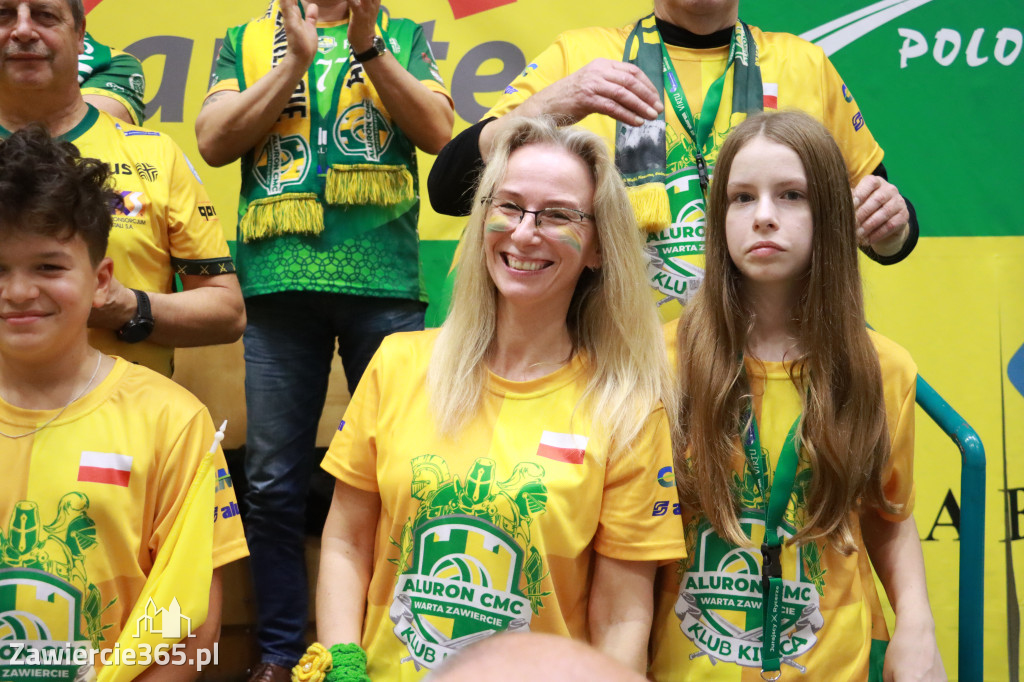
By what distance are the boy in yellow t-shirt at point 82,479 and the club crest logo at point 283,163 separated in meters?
0.72

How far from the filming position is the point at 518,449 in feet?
6.35

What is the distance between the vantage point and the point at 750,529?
1.97 meters

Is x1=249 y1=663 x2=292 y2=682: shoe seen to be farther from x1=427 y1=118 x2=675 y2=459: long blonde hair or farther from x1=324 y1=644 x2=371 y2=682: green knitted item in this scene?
x1=427 y1=118 x2=675 y2=459: long blonde hair

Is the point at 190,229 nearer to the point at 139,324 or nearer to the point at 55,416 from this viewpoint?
the point at 139,324

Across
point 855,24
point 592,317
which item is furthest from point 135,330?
point 855,24

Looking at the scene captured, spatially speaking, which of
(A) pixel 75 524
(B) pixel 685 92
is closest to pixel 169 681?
(A) pixel 75 524

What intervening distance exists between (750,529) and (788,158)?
2.50 ft

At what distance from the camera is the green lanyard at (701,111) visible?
236 centimetres

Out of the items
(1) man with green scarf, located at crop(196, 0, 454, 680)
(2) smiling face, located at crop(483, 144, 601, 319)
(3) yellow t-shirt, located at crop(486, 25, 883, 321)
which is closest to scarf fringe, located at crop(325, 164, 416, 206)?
(1) man with green scarf, located at crop(196, 0, 454, 680)

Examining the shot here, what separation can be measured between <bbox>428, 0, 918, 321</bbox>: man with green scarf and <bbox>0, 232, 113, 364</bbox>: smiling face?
0.86 metres

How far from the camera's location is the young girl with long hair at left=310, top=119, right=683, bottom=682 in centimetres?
187

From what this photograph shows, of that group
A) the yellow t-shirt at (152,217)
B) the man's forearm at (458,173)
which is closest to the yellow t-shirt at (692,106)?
the man's forearm at (458,173)

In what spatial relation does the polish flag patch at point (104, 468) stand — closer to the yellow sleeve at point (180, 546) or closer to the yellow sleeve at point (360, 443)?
the yellow sleeve at point (180, 546)

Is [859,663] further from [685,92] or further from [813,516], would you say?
[685,92]
